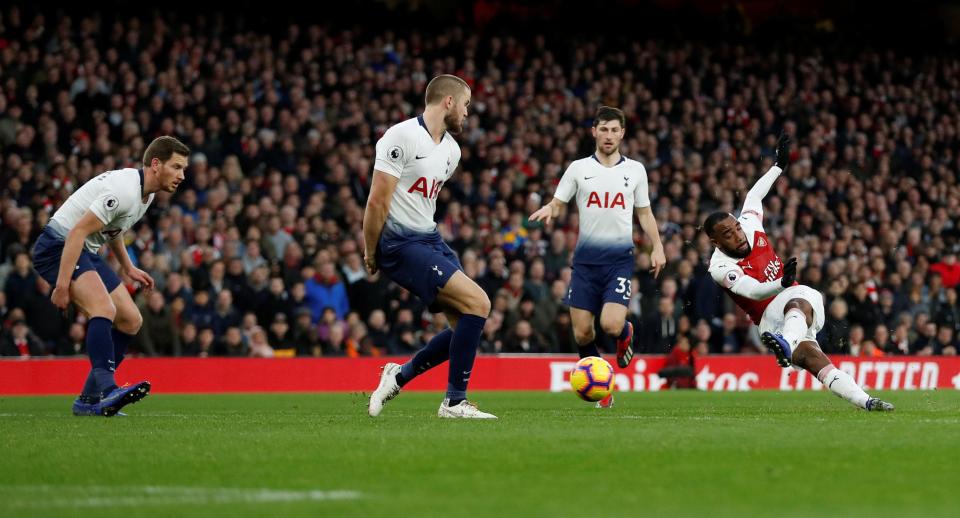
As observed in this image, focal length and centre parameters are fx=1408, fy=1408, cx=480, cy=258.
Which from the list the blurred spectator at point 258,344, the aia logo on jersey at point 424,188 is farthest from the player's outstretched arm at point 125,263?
the blurred spectator at point 258,344

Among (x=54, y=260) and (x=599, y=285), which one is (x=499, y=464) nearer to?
(x=54, y=260)

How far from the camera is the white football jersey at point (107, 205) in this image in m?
10.2

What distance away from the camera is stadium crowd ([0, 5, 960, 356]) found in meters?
18.6

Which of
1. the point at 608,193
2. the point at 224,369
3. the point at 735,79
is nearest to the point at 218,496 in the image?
the point at 608,193

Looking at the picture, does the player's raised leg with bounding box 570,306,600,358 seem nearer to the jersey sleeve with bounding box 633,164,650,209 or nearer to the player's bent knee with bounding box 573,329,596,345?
the player's bent knee with bounding box 573,329,596,345

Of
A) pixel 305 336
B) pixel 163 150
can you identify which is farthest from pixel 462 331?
pixel 305 336

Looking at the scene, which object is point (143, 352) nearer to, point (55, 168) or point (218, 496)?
point (55, 168)

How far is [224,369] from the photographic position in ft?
59.6

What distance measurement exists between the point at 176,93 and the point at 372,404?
11.7 meters

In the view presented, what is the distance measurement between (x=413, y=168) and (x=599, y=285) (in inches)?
145

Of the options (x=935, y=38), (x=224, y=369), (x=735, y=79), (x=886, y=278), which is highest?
(x=935, y=38)

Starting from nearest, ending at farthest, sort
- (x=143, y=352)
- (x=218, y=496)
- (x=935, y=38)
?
(x=218, y=496), (x=143, y=352), (x=935, y=38)

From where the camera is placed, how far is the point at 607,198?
12844 millimetres

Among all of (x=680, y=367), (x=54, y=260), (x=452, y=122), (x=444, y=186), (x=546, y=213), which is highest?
(x=444, y=186)
